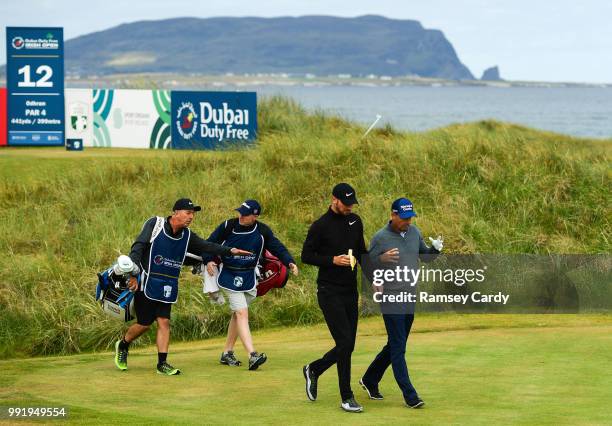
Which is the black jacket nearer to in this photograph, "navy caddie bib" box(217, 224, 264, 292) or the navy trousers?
the navy trousers

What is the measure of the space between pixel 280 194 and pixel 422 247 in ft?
47.7

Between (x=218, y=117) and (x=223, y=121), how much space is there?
179 millimetres

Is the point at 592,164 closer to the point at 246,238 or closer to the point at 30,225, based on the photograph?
the point at 30,225

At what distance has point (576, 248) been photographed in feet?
75.3

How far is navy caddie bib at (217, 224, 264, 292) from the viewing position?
12.8 meters

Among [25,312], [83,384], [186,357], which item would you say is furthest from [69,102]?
[83,384]

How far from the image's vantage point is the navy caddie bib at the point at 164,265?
40.8 feet

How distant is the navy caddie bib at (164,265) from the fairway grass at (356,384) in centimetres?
94

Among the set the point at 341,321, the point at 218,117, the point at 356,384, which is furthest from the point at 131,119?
the point at 341,321

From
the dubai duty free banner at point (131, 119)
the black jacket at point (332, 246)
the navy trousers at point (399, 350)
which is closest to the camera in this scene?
the navy trousers at point (399, 350)

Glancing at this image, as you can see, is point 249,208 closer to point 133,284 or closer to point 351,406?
point 133,284

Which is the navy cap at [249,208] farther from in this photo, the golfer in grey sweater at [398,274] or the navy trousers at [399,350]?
the navy trousers at [399,350]

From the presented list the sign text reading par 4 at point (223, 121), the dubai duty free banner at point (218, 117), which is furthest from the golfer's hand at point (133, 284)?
the sign text reading par 4 at point (223, 121)

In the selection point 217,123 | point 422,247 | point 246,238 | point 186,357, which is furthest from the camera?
point 217,123
